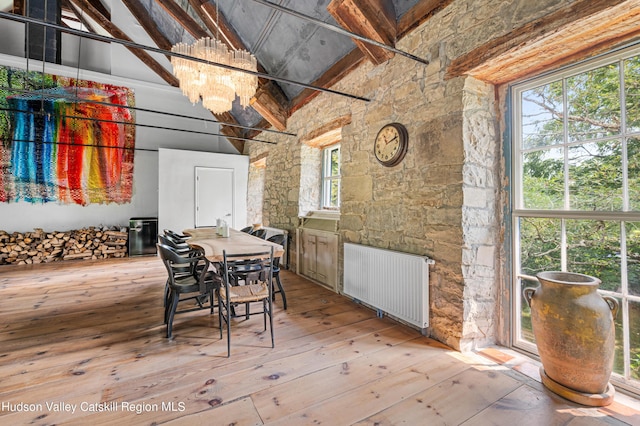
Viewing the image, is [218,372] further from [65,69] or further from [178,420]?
[65,69]

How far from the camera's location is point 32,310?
125 inches

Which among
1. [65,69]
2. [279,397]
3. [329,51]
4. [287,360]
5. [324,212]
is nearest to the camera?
[279,397]

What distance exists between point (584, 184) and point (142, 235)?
24.3 ft

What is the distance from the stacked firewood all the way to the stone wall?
243 inches

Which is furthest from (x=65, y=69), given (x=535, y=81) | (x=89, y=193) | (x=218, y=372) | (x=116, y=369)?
(x=535, y=81)

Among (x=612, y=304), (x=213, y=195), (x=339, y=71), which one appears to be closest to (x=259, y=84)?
(x=339, y=71)

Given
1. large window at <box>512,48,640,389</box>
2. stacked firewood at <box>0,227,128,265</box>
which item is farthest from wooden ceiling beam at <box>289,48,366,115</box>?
stacked firewood at <box>0,227,128,265</box>

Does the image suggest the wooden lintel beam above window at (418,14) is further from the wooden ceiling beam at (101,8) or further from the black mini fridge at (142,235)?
the wooden ceiling beam at (101,8)

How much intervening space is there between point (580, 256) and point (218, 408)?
2.62 meters

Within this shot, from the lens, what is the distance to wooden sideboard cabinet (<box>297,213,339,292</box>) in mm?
3830

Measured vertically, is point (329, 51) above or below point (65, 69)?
below

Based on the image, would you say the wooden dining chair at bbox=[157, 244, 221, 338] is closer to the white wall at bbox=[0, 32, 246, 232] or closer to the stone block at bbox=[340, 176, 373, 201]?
the stone block at bbox=[340, 176, 373, 201]

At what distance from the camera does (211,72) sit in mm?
2873

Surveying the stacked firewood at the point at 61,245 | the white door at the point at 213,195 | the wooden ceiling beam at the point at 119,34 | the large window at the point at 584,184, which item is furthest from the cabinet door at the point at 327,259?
the wooden ceiling beam at the point at 119,34
